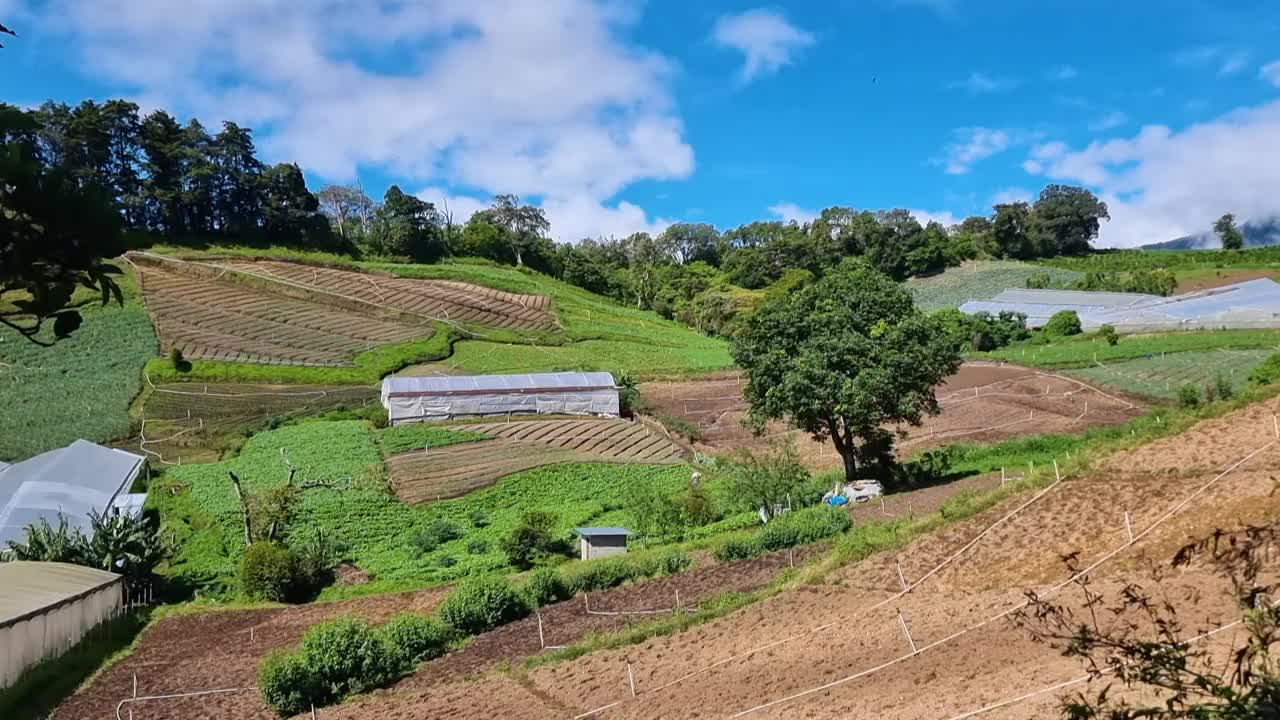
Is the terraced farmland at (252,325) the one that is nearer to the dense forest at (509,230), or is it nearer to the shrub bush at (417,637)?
the dense forest at (509,230)

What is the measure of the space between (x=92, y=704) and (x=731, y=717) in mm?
10733

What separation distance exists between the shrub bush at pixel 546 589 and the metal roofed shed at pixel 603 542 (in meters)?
3.14

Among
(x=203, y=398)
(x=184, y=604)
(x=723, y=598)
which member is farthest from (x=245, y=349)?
(x=723, y=598)

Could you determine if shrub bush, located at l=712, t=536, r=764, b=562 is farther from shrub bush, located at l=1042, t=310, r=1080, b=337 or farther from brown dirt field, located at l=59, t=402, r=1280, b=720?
shrub bush, located at l=1042, t=310, r=1080, b=337

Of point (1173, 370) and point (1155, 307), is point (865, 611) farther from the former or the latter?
point (1155, 307)

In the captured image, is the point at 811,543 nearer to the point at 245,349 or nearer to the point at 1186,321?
the point at 245,349

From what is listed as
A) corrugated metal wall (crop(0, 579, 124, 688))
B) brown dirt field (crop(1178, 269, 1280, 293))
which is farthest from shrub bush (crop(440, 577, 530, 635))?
brown dirt field (crop(1178, 269, 1280, 293))

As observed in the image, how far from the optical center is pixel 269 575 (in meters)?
22.2

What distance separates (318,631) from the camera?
14719mm

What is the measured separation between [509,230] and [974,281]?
4644 cm

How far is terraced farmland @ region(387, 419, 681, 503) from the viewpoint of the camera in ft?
104

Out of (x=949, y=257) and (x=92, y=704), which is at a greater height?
(x=949, y=257)

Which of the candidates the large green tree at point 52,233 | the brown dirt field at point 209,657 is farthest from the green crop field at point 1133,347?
the large green tree at point 52,233

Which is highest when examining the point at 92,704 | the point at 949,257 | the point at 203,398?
the point at 949,257
